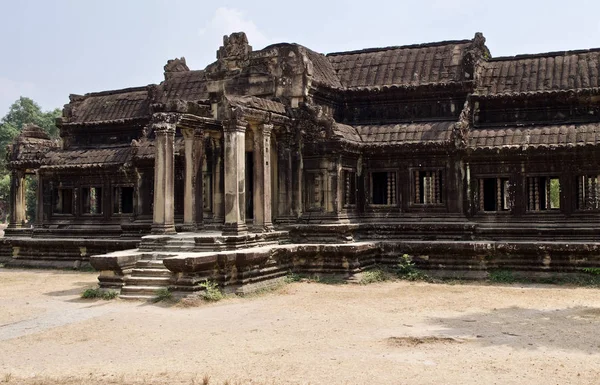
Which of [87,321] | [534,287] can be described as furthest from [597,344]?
[87,321]

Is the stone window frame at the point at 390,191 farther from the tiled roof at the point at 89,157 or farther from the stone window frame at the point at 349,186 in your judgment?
the tiled roof at the point at 89,157

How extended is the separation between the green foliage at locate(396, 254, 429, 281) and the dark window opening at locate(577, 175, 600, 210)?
4936 mm

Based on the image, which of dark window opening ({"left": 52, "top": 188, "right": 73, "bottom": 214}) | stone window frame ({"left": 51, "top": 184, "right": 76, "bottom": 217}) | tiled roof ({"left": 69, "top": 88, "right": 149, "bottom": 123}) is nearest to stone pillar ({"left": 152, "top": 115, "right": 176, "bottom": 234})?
tiled roof ({"left": 69, "top": 88, "right": 149, "bottom": 123})

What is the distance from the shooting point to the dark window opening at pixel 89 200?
83.4 ft

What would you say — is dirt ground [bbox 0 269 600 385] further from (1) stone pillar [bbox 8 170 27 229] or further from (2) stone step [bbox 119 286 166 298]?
(1) stone pillar [bbox 8 170 27 229]

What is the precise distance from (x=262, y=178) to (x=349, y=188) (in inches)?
124

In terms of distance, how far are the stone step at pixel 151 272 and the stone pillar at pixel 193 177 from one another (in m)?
3.20

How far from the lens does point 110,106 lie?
2714 cm

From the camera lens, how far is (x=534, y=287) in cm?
1667

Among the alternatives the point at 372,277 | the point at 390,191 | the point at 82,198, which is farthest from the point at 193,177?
the point at 82,198

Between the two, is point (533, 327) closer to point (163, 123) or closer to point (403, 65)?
point (163, 123)

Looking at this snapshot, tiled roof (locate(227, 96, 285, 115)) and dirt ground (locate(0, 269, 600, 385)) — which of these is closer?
dirt ground (locate(0, 269, 600, 385))

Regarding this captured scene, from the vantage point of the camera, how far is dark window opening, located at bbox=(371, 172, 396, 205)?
20.2 m

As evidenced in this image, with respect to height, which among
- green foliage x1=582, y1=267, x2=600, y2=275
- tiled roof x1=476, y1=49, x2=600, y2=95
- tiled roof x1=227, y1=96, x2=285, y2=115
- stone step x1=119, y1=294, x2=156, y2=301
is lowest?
stone step x1=119, y1=294, x2=156, y2=301
